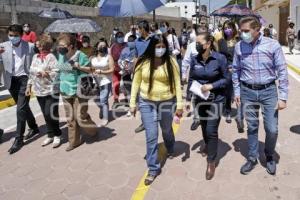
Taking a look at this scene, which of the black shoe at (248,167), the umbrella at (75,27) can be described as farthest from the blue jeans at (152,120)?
the umbrella at (75,27)

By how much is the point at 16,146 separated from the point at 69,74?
1465 mm

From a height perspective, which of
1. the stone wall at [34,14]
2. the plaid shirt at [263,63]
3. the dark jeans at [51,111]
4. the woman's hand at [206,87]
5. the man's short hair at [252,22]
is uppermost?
the stone wall at [34,14]

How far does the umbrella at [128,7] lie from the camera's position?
23.2 feet

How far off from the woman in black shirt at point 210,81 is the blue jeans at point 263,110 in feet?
0.97

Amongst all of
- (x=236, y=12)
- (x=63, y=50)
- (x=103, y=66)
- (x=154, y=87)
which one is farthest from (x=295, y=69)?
(x=154, y=87)

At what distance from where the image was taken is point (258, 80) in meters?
4.16

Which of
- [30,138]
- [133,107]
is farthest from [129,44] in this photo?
[133,107]

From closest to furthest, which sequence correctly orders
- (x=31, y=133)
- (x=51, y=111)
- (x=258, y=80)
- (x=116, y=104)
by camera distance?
(x=258, y=80), (x=51, y=111), (x=31, y=133), (x=116, y=104)

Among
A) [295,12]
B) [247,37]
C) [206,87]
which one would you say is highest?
[295,12]

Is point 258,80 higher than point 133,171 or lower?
higher

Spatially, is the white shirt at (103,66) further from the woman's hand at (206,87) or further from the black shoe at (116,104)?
the woman's hand at (206,87)

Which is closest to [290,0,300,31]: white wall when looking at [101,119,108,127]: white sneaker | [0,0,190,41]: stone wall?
[0,0,190,41]: stone wall

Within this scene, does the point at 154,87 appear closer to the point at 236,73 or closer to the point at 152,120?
the point at 152,120

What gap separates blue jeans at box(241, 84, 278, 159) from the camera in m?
4.21
